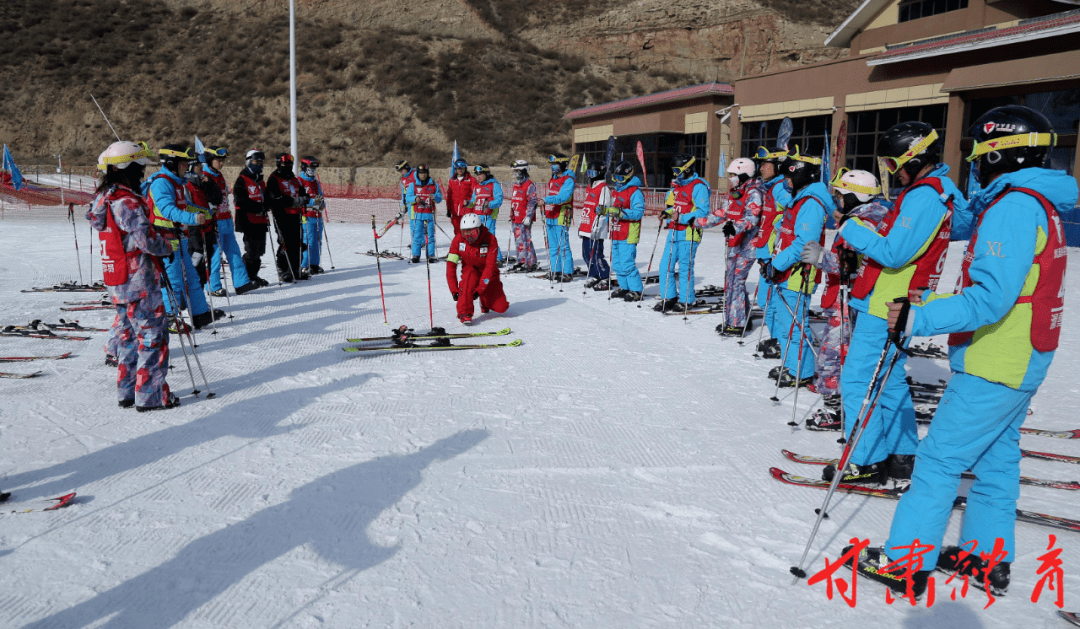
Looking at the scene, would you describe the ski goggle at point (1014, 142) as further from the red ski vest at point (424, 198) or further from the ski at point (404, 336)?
the red ski vest at point (424, 198)

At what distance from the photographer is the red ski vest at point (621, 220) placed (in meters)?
9.88

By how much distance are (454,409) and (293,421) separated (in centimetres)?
117

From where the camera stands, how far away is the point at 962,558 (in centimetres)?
308

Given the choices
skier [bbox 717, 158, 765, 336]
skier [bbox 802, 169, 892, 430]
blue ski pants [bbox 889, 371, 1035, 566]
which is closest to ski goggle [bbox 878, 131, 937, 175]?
skier [bbox 802, 169, 892, 430]

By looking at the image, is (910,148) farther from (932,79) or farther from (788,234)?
(932,79)

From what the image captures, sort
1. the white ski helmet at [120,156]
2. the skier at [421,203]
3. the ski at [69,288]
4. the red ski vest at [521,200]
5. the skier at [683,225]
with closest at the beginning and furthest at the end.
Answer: the white ski helmet at [120,156]
the skier at [683,225]
the ski at [69,288]
the red ski vest at [521,200]
the skier at [421,203]

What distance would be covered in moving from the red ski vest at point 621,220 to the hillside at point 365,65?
34.2 meters

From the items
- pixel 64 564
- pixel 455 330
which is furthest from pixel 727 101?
pixel 64 564

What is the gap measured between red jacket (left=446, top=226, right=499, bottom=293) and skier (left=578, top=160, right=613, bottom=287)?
7.35 ft

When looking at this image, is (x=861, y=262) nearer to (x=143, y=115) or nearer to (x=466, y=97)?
(x=466, y=97)

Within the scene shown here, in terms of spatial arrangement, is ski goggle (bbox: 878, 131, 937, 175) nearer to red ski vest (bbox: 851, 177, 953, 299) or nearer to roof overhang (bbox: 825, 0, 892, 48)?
red ski vest (bbox: 851, 177, 953, 299)

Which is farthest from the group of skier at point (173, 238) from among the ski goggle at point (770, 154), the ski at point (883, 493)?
the ski goggle at point (770, 154)

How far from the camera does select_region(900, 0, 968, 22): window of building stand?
22.6 m

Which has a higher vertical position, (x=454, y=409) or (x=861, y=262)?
(x=861, y=262)
